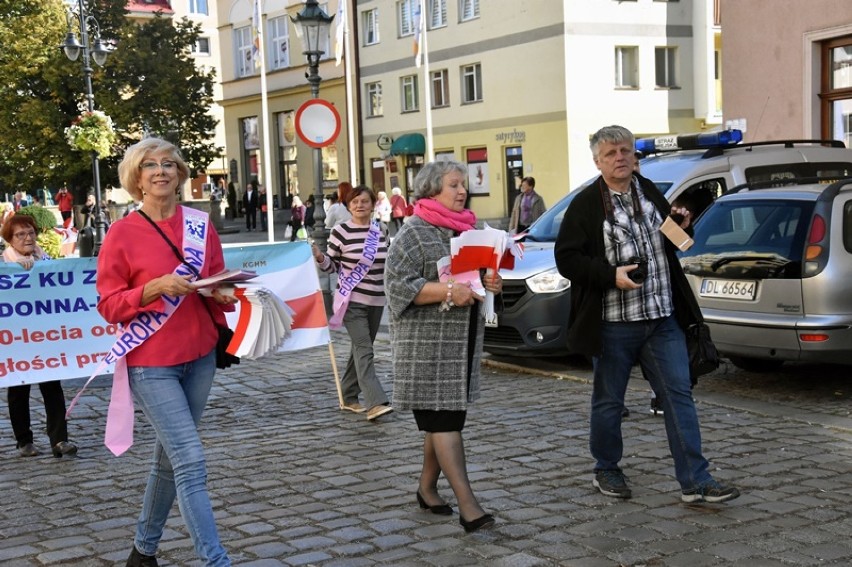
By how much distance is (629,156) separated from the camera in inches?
229

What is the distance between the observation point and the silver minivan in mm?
8430

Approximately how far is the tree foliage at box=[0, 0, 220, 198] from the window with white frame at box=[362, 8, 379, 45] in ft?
23.4

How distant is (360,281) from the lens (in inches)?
349

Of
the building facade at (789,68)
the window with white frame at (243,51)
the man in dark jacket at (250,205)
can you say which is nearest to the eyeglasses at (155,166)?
the building facade at (789,68)

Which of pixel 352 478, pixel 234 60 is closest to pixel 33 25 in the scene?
pixel 234 60

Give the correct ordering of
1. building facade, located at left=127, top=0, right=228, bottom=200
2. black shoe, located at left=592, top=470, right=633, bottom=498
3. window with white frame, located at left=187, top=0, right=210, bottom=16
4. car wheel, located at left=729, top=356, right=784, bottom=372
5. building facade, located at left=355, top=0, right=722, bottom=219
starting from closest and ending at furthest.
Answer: black shoe, located at left=592, top=470, right=633, bottom=498 → car wheel, located at left=729, top=356, right=784, bottom=372 → building facade, located at left=355, top=0, right=722, bottom=219 → building facade, located at left=127, top=0, right=228, bottom=200 → window with white frame, located at left=187, top=0, right=210, bottom=16

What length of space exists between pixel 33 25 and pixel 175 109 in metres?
6.02

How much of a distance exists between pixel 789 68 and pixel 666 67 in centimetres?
2282

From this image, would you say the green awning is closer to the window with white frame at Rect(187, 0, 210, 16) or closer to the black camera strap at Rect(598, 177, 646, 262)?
the black camera strap at Rect(598, 177, 646, 262)

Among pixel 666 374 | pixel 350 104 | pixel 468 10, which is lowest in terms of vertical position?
pixel 666 374

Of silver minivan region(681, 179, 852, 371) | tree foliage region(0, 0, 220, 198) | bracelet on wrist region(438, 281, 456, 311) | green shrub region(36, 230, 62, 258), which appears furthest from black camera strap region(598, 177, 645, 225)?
tree foliage region(0, 0, 220, 198)

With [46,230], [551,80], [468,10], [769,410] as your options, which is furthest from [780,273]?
[468,10]

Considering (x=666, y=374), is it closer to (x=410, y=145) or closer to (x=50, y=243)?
(x=50, y=243)

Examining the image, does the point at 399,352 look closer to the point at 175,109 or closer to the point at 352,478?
the point at 352,478
